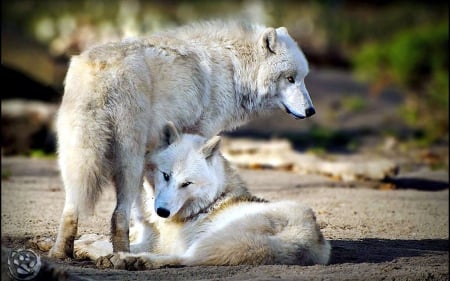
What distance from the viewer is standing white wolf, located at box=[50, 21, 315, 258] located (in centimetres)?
550

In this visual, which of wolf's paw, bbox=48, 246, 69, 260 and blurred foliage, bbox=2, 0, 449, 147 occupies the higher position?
wolf's paw, bbox=48, 246, 69, 260

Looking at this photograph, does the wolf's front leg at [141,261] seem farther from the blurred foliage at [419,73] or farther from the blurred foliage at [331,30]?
the blurred foliage at [419,73]

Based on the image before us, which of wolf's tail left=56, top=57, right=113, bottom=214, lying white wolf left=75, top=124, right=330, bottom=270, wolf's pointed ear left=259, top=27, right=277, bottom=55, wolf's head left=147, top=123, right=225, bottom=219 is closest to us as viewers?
lying white wolf left=75, top=124, right=330, bottom=270

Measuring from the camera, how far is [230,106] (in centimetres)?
677

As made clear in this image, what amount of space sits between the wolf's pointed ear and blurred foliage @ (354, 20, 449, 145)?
319 inches

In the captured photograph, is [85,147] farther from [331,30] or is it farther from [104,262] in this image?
[331,30]

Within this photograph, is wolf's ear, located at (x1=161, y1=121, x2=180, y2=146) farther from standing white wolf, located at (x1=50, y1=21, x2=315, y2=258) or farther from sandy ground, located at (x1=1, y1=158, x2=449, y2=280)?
sandy ground, located at (x1=1, y1=158, x2=449, y2=280)

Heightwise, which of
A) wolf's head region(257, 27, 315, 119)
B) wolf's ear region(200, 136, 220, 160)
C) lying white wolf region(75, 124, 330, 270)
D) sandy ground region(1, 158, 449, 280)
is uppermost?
wolf's head region(257, 27, 315, 119)

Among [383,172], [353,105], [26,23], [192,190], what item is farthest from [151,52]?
[26,23]

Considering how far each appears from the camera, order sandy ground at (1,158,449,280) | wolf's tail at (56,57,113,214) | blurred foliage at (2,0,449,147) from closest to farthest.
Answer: sandy ground at (1,158,449,280) → wolf's tail at (56,57,113,214) → blurred foliage at (2,0,449,147)

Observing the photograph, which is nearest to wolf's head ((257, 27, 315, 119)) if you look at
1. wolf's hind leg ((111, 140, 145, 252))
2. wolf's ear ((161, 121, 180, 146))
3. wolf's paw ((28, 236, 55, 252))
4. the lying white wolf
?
the lying white wolf

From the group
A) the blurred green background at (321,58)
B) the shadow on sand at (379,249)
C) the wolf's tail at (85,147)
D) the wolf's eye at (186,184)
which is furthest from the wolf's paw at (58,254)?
the blurred green background at (321,58)

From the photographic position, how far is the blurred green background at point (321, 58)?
547 inches

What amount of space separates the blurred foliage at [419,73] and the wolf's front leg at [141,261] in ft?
32.0
